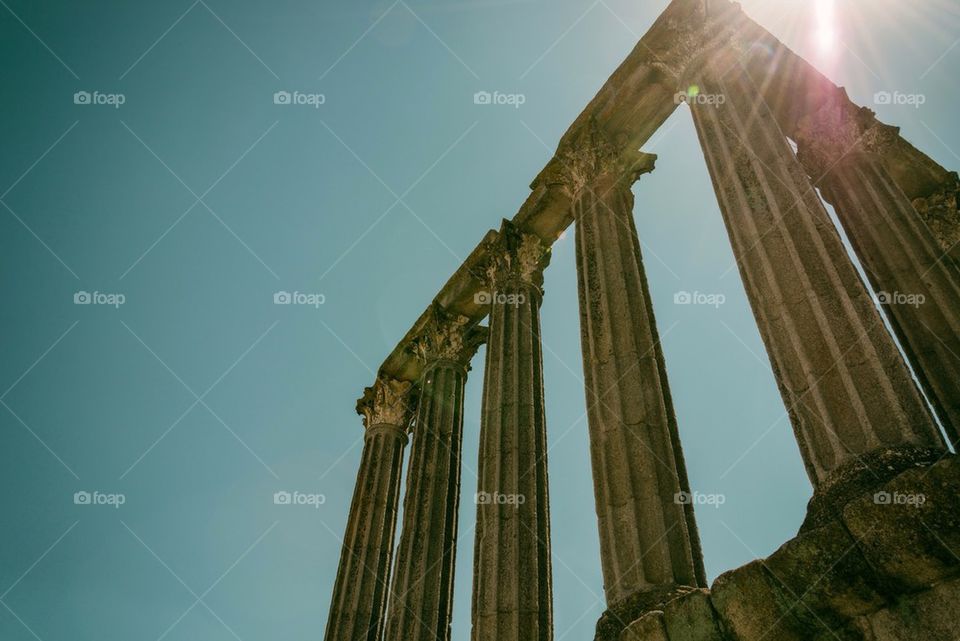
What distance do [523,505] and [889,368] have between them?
886 centimetres

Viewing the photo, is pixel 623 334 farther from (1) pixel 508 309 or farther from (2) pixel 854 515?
(2) pixel 854 515

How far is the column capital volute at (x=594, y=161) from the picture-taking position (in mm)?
18406

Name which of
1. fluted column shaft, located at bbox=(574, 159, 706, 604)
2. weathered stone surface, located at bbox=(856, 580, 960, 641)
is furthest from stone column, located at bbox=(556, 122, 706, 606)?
weathered stone surface, located at bbox=(856, 580, 960, 641)

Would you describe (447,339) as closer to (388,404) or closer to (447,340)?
(447,340)

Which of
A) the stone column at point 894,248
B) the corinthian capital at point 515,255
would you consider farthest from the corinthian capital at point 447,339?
the stone column at point 894,248

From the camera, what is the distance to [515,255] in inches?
846

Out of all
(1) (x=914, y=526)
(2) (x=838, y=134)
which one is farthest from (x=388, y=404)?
(1) (x=914, y=526)

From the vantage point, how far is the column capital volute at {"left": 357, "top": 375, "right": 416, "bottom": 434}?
26.7 metres

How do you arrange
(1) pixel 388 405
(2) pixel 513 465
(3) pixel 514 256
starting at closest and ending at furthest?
(2) pixel 513 465, (3) pixel 514 256, (1) pixel 388 405

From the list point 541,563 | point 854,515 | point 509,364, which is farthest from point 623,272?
point 854,515

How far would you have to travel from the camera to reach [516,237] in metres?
21.5

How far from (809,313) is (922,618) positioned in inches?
193

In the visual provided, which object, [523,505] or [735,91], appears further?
[523,505]

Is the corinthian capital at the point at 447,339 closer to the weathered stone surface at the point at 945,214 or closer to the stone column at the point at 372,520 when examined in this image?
the stone column at the point at 372,520
